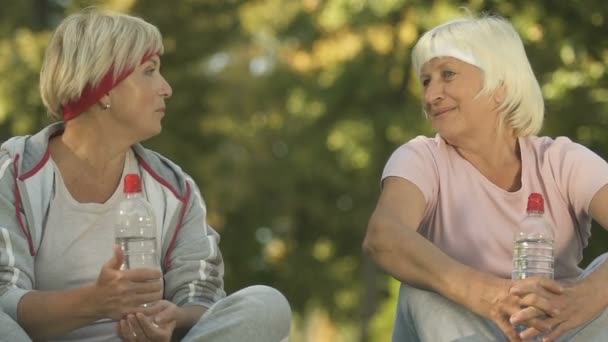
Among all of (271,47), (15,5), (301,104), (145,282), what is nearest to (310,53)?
(301,104)

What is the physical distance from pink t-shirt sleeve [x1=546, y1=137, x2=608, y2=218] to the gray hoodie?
4.52 feet

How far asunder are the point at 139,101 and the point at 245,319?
1.00 metres

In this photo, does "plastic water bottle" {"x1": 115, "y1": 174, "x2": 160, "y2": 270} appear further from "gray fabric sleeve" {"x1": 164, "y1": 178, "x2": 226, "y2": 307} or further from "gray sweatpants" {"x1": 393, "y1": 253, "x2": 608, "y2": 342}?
"gray sweatpants" {"x1": 393, "y1": 253, "x2": 608, "y2": 342}

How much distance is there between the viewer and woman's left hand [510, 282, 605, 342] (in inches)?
210

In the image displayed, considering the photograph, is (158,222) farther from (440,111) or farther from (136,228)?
(440,111)

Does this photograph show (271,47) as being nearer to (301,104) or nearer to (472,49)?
(301,104)

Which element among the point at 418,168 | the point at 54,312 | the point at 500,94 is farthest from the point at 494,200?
the point at 54,312

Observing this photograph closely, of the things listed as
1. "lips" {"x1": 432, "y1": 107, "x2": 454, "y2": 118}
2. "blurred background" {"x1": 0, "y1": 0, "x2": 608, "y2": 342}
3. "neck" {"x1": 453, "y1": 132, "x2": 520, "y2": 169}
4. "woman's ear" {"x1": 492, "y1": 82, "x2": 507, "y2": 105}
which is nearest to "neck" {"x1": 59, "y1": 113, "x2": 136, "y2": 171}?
"lips" {"x1": 432, "y1": 107, "x2": 454, "y2": 118}

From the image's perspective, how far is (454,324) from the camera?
5.48 metres

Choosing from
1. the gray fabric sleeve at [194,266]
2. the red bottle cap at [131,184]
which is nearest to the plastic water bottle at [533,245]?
the gray fabric sleeve at [194,266]

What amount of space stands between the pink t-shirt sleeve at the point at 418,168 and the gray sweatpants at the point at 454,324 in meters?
0.48

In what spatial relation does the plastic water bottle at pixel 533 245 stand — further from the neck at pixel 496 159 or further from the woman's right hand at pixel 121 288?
the woman's right hand at pixel 121 288

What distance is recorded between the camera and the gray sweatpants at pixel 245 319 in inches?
208

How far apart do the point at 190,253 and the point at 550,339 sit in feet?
4.58
